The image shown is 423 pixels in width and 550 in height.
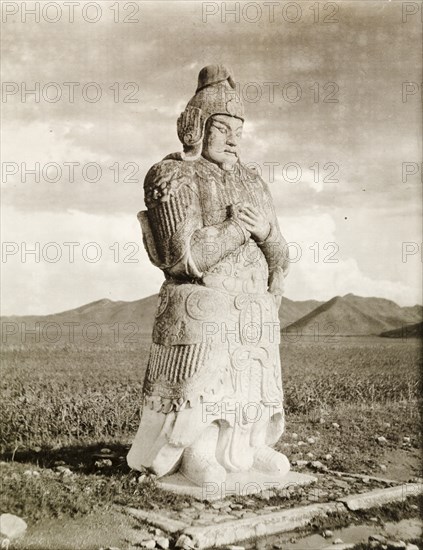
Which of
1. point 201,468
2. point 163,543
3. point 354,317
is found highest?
point 354,317

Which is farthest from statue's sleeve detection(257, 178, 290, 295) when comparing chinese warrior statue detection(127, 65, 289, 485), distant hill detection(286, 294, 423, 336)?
distant hill detection(286, 294, 423, 336)

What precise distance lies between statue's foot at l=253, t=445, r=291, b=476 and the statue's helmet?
9.78ft

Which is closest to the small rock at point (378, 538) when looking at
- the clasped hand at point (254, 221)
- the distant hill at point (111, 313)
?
the clasped hand at point (254, 221)

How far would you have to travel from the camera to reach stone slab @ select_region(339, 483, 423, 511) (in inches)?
245

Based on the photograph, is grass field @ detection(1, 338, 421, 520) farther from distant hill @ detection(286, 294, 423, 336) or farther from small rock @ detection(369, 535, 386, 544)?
small rock @ detection(369, 535, 386, 544)

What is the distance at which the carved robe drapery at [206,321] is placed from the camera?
6.28m

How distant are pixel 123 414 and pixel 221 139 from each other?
6.04 meters

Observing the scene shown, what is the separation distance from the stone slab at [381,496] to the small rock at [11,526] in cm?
280

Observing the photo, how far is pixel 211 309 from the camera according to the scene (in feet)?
20.8

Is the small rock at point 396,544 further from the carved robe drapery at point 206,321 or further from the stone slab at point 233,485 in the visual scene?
the carved robe drapery at point 206,321

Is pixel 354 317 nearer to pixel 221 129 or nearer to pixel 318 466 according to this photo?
pixel 318 466

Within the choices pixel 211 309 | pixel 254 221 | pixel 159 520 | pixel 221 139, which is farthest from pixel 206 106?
pixel 159 520

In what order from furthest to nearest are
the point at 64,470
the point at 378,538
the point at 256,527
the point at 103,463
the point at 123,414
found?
the point at 123,414 → the point at 103,463 → the point at 64,470 → the point at 378,538 → the point at 256,527

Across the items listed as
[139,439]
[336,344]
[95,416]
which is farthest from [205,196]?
[336,344]
